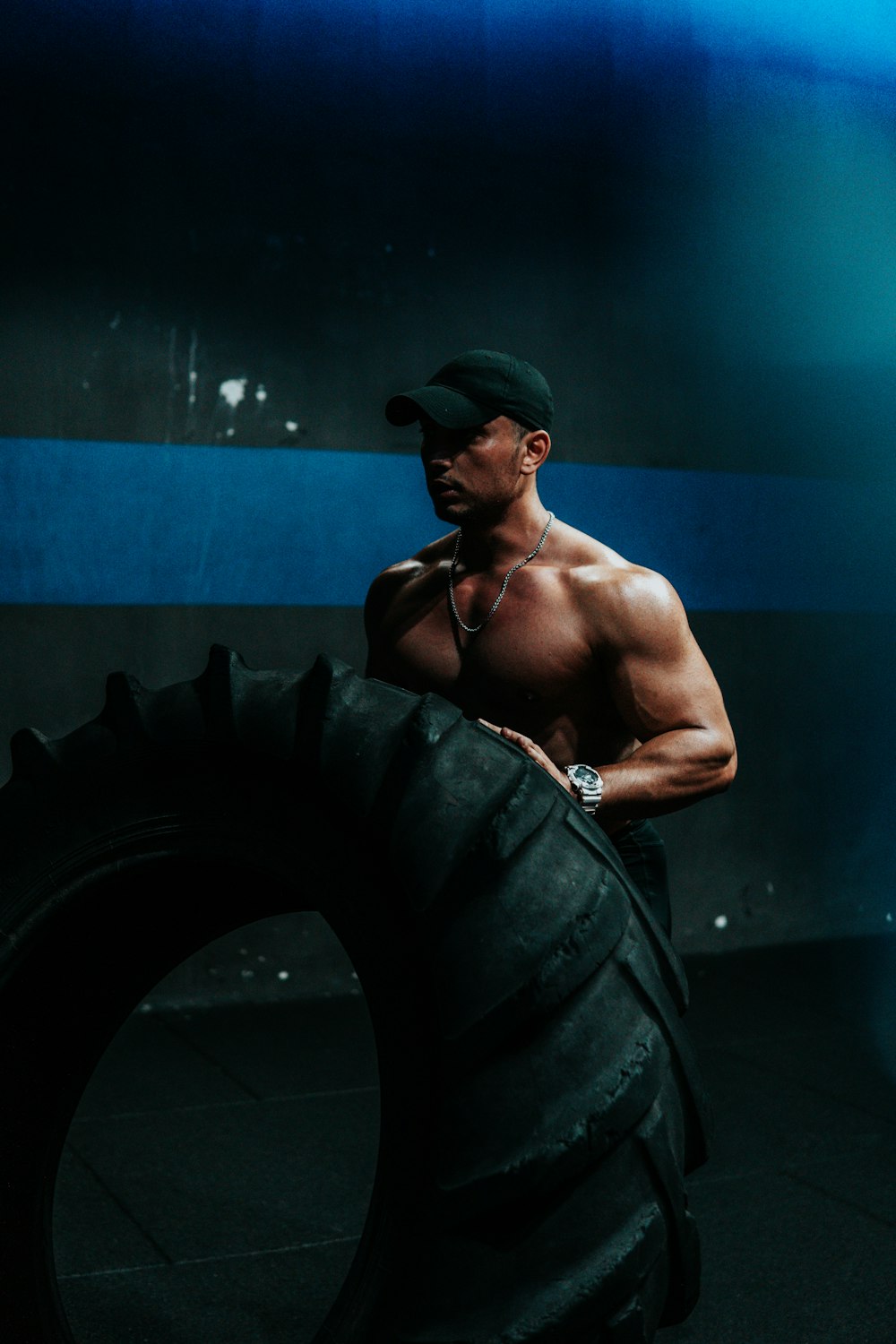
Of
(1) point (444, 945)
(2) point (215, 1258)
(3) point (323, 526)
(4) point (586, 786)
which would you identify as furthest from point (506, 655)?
(3) point (323, 526)

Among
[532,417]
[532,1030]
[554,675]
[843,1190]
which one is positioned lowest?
[843,1190]

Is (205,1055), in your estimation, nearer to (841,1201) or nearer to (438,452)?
(841,1201)

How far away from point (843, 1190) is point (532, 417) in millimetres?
1847

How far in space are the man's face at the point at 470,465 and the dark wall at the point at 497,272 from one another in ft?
6.75

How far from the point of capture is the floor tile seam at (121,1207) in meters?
2.52

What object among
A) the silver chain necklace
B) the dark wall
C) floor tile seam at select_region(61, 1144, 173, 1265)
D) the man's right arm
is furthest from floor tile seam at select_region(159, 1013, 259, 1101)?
the silver chain necklace

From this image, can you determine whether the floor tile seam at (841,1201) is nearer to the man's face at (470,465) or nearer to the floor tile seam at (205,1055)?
the floor tile seam at (205,1055)

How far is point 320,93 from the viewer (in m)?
3.97

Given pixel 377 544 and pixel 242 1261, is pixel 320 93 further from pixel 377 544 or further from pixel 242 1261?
A: pixel 242 1261

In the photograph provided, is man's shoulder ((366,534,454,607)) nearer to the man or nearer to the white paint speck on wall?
the man

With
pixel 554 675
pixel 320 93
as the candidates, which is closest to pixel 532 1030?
pixel 554 675

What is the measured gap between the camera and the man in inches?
78.4

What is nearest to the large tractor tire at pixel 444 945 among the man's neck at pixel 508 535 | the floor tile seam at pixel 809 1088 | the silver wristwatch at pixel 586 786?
the silver wristwatch at pixel 586 786

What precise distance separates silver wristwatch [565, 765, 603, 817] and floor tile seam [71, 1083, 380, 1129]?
162cm
